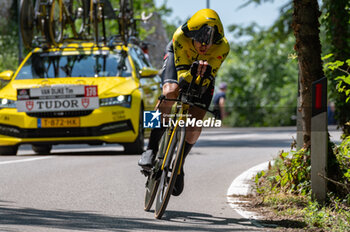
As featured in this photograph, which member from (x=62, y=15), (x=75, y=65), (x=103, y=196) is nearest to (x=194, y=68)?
(x=103, y=196)

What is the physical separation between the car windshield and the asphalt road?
143cm

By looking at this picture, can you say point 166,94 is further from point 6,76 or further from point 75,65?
point 75,65

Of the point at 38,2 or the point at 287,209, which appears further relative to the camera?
the point at 38,2

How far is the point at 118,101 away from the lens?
11.9 metres

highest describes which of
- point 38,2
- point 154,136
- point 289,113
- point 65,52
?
point 38,2

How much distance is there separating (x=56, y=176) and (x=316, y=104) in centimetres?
422

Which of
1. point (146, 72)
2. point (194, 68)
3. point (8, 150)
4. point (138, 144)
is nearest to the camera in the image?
point (194, 68)

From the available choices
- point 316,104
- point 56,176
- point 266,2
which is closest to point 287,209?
point 316,104

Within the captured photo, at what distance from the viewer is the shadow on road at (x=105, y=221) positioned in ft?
18.7

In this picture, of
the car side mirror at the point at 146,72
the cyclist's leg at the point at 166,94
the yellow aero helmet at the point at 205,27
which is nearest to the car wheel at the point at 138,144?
the car side mirror at the point at 146,72

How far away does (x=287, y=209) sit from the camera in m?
6.46

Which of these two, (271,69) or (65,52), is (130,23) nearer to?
(65,52)

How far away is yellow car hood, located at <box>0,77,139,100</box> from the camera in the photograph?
11.9 metres

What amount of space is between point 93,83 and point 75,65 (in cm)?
93
